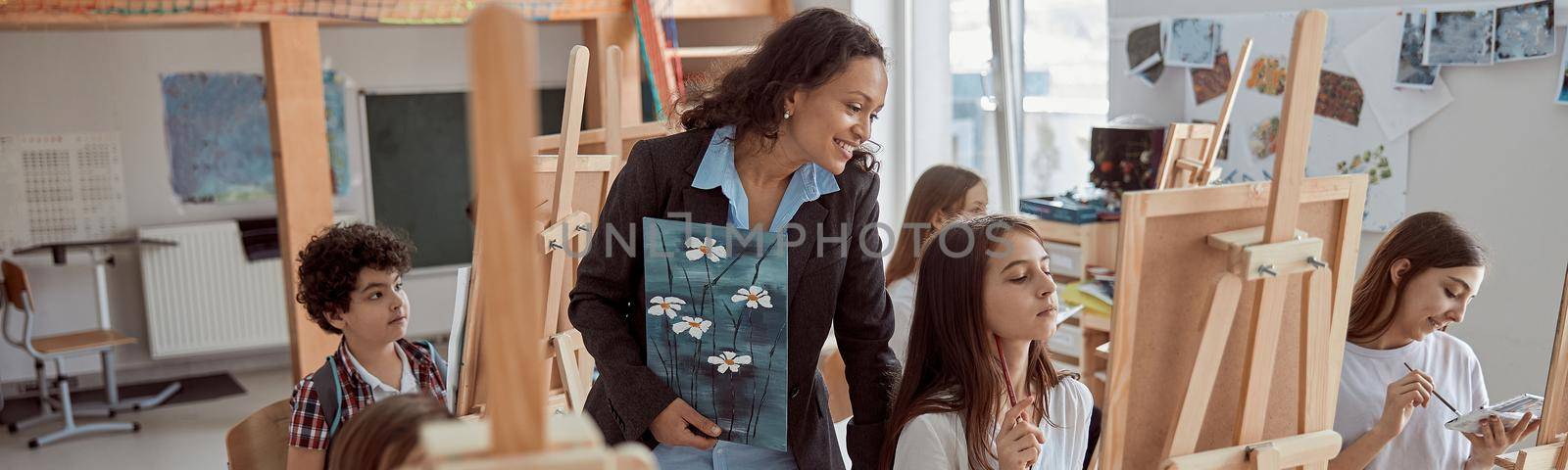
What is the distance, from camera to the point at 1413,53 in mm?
2816

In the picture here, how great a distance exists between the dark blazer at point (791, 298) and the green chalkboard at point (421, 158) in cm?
470

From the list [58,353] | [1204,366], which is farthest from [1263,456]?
[58,353]

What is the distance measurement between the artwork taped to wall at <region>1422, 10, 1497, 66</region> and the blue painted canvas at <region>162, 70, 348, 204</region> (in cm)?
503

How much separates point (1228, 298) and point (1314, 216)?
180 millimetres

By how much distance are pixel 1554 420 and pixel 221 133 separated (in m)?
5.77

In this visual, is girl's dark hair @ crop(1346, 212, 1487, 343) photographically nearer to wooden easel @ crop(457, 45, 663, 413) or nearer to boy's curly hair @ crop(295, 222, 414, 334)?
wooden easel @ crop(457, 45, 663, 413)

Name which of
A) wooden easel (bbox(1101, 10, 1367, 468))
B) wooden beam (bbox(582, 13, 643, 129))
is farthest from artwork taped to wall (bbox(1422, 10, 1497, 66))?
wooden beam (bbox(582, 13, 643, 129))

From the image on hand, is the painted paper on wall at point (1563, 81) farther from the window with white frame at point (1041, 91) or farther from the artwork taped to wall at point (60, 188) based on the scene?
the artwork taped to wall at point (60, 188)

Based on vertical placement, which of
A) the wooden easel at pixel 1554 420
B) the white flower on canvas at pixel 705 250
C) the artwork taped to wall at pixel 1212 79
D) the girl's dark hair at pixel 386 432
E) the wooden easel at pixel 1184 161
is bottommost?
the wooden easel at pixel 1554 420

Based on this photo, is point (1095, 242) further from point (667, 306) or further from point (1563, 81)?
point (667, 306)

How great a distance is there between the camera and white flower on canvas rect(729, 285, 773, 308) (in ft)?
4.84

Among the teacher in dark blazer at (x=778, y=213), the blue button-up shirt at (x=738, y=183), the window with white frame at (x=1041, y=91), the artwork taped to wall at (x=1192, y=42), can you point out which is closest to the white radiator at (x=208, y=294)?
the window with white frame at (x=1041, y=91)

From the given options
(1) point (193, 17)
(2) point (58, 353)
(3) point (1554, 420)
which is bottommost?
(2) point (58, 353)

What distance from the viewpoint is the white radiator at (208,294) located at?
5750 mm
